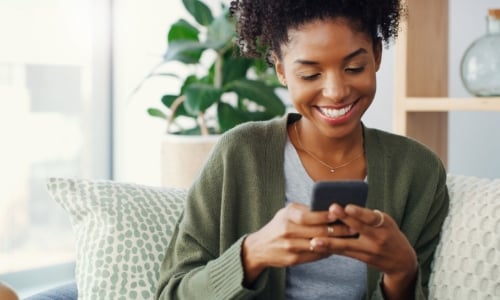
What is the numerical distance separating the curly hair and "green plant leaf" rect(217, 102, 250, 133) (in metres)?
1.23

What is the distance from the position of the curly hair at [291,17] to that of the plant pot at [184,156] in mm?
1184

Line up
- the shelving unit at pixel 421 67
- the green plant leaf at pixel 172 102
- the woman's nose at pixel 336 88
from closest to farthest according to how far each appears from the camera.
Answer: the woman's nose at pixel 336 88 < the shelving unit at pixel 421 67 < the green plant leaf at pixel 172 102

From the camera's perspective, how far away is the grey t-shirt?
1490mm

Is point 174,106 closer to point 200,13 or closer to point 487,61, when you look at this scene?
point 200,13

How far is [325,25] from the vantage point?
1399 millimetres

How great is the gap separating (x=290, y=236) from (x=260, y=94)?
63.7 inches

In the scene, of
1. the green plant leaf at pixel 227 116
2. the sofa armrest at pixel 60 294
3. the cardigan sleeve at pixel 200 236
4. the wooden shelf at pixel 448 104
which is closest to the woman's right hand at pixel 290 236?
the cardigan sleeve at pixel 200 236

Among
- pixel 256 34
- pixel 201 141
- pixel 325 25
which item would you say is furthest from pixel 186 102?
pixel 325 25

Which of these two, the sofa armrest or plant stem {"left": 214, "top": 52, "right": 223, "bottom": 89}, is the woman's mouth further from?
plant stem {"left": 214, "top": 52, "right": 223, "bottom": 89}

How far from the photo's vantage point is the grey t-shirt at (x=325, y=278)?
4.89 feet

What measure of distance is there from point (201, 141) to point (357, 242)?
5.17ft

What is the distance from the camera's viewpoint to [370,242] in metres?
1.26

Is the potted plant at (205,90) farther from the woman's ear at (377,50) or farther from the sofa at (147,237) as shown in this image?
the woman's ear at (377,50)

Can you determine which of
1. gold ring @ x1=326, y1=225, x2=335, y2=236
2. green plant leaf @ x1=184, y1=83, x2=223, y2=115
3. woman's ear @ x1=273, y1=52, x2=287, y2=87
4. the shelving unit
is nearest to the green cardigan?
woman's ear @ x1=273, y1=52, x2=287, y2=87
